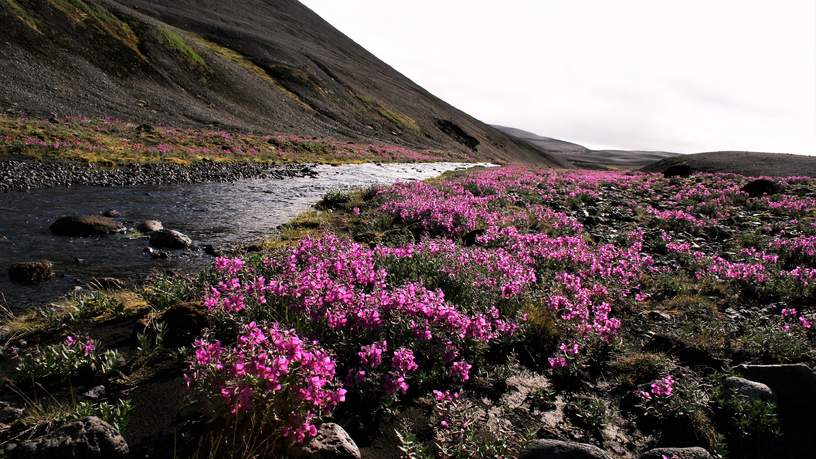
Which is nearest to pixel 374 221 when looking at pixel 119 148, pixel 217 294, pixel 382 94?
pixel 217 294

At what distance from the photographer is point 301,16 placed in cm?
17838

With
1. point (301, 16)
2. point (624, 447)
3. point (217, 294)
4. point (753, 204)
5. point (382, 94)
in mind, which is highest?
point (301, 16)

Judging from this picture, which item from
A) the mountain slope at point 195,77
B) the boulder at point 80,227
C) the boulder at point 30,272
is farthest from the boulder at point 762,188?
the mountain slope at point 195,77

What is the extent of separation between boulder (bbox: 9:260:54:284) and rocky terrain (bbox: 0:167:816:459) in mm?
59

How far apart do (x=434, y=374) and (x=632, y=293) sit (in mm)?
5617

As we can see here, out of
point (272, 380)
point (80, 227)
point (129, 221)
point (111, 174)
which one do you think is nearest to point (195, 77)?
point (111, 174)

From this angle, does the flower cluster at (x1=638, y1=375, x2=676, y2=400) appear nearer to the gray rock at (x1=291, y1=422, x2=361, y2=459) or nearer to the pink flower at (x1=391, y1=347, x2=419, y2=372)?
the pink flower at (x1=391, y1=347, x2=419, y2=372)

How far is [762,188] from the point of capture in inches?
882

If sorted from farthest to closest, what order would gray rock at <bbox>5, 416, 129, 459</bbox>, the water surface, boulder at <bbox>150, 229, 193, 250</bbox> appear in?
boulder at <bbox>150, 229, 193, 250</bbox> → the water surface → gray rock at <bbox>5, 416, 129, 459</bbox>

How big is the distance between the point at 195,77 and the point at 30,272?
2704 inches

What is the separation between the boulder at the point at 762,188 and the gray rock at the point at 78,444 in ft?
88.9

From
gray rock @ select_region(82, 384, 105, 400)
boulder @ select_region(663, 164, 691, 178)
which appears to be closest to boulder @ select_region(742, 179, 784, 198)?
boulder @ select_region(663, 164, 691, 178)

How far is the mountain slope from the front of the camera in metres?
44.2

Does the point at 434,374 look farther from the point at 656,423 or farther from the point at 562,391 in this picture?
the point at 656,423
